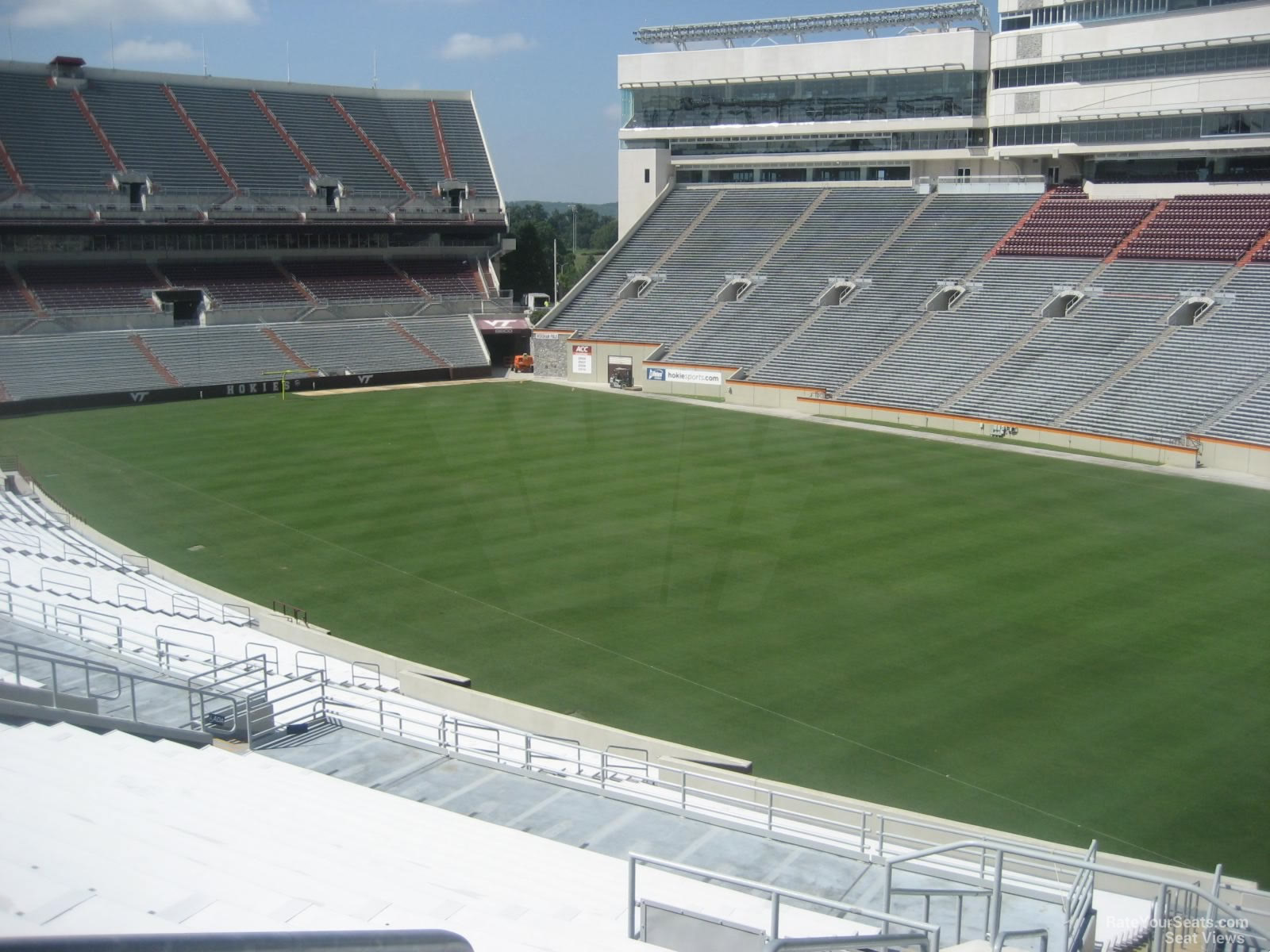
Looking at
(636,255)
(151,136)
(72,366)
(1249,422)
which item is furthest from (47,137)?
(1249,422)

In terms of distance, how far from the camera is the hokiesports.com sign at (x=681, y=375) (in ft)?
149

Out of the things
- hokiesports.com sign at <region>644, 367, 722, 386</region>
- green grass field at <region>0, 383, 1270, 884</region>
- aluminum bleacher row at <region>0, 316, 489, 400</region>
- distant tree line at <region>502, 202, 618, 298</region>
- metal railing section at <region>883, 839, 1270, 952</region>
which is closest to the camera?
metal railing section at <region>883, 839, 1270, 952</region>

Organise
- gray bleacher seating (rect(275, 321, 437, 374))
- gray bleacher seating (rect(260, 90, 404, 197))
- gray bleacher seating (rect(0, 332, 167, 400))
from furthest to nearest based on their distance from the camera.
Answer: gray bleacher seating (rect(260, 90, 404, 197))
gray bleacher seating (rect(275, 321, 437, 374))
gray bleacher seating (rect(0, 332, 167, 400))

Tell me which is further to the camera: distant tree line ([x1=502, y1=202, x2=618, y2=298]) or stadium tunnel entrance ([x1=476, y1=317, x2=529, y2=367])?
distant tree line ([x1=502, y1=202, x2=618, y2=298])

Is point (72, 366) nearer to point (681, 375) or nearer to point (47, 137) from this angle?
point (47, 137)

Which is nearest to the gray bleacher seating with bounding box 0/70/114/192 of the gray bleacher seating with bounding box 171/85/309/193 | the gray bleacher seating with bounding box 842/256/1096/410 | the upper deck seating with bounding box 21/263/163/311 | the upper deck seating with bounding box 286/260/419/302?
the upper deck seating with bounding box 21/263/163/311

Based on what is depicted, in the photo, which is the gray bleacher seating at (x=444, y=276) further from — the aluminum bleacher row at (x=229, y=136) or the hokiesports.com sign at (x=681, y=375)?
the hokiesports.com sign at (x=681, y=375)

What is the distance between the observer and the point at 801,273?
49.9 m

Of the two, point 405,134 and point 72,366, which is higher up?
point 405,134

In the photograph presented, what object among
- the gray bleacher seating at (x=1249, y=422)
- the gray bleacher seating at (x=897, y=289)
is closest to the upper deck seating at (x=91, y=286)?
the gray bleacher seating at (x=897, y=289)

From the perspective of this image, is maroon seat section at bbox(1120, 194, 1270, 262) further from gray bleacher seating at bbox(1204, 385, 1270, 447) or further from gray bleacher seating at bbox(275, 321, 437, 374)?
gray bleacher seating at bbox(275, 321, 437, 374)

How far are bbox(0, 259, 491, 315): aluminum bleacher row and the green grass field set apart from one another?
42.4 ft

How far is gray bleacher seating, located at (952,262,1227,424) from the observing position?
122 ft

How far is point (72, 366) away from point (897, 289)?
30887 mm
